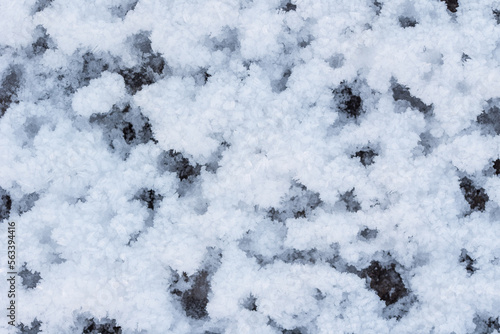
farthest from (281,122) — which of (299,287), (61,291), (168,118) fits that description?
(61,291)

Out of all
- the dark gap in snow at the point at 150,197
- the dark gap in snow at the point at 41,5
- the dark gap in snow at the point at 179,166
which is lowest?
the dark gap in snow at the point at 150,197

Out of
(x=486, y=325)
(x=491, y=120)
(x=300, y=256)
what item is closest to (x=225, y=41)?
(x=300, y=256)

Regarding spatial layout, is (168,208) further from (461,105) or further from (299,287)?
(461,105)

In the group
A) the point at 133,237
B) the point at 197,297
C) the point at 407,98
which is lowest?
the point at 197,297

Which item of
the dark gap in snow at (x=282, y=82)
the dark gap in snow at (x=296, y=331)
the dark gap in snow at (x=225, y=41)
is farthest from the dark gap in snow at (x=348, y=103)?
the dark gap in snow at (x=296, y=331)

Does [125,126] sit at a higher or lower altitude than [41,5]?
lower

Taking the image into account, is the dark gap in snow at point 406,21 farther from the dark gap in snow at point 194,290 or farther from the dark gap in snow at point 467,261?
the dark gap in snow at point 194,290

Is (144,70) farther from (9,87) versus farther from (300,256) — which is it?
(300,256)
